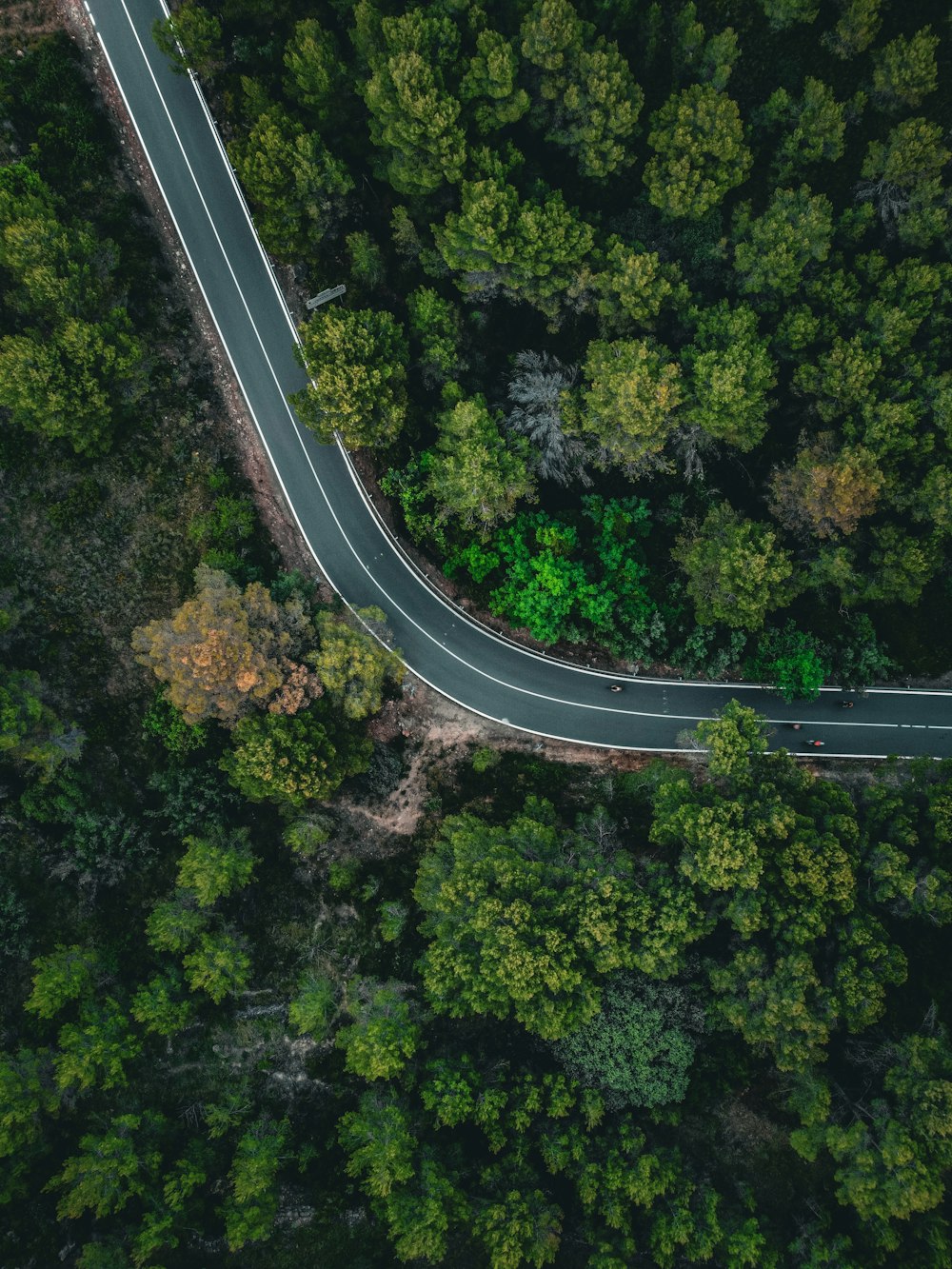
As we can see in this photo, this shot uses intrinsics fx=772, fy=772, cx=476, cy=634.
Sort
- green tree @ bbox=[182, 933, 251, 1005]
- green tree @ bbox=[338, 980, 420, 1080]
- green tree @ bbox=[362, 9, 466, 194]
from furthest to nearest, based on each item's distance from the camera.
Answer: green tree @ bbox=[182, 933, 251, 1005]
green tree @ bbox=[338, 980, 420, 1080]
green tree @ bbox=[362, 9, 466, 194]

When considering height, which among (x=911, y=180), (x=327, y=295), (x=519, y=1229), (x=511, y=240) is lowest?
(x=519, y=1229)

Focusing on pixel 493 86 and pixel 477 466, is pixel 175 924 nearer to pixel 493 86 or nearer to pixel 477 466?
pixel 477 466

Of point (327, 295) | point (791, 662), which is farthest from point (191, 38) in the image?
point (791, 662)

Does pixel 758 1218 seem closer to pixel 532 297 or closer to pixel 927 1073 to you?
pixel 927 1073

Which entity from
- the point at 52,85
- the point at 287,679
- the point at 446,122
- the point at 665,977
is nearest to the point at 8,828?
the point at 287,679

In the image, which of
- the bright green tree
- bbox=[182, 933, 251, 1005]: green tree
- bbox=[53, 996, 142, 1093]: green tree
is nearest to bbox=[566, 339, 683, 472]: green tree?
bbox=[182, 933, 251, 1005]: green tree

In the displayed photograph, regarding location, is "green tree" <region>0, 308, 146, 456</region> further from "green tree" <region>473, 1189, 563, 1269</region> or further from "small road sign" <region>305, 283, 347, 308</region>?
"green tree" <region>473, 1189, 563, 1269</region>

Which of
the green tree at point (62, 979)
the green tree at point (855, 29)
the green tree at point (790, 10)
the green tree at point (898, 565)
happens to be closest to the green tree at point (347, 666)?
the green tree at point (62, 979)
